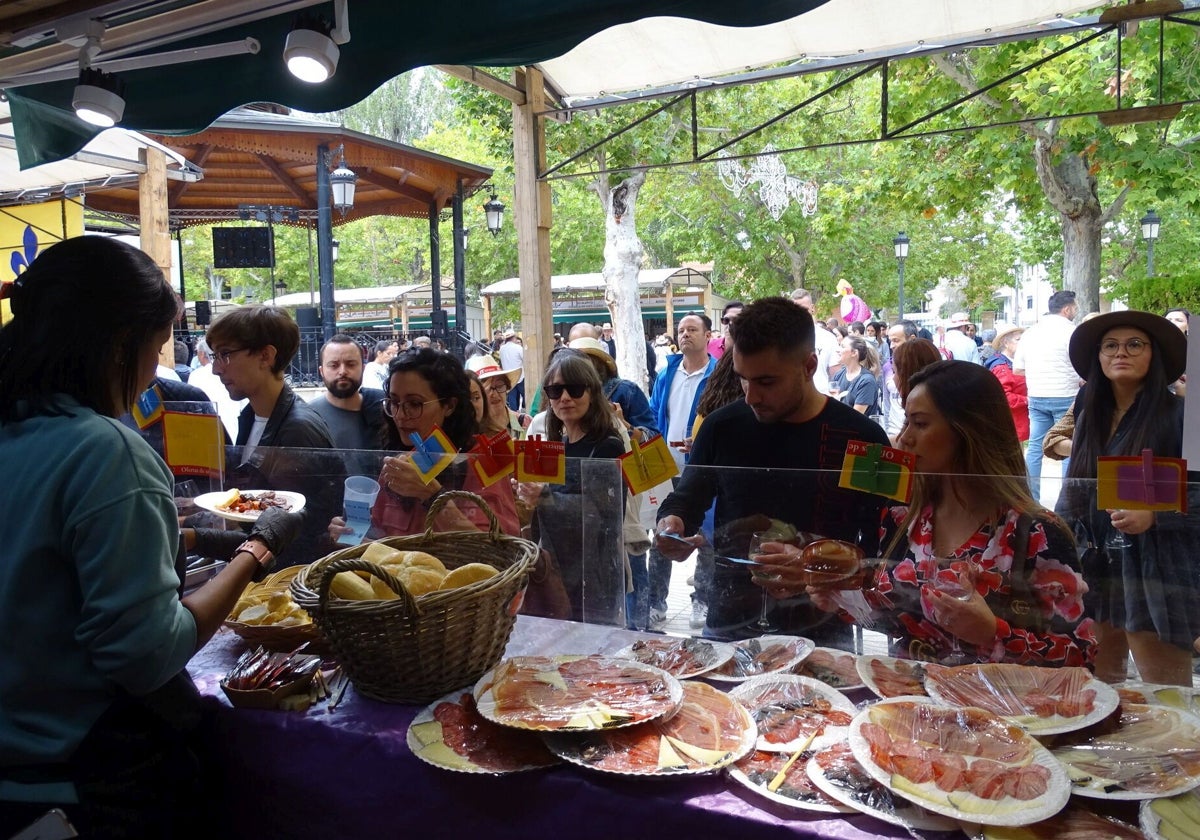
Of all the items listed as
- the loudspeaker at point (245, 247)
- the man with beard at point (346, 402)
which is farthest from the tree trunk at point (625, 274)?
the man with beard at point (346, 402)

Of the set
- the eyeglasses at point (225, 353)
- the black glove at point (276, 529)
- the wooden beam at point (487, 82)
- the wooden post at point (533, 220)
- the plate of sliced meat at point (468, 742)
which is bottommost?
the plate of sliced meat at point (468, 742)

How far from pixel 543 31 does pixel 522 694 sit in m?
1.81

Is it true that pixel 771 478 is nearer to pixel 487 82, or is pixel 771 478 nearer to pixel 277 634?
pixel 277 634

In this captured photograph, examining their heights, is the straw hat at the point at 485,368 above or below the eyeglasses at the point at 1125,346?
below

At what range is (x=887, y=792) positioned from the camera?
4.81 ft

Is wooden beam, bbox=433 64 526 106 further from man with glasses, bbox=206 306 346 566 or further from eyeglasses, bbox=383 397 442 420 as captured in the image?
eyeglasses, bbox=383 397 442 420

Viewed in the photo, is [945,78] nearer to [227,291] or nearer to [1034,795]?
[1034,795]

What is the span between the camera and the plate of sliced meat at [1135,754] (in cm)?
142

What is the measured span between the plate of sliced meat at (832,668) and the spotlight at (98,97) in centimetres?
289

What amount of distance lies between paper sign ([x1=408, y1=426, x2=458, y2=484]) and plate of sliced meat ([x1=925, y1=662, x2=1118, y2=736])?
4.59 feet

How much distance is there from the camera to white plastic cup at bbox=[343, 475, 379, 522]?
8.59ft

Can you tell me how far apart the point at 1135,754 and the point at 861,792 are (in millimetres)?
507

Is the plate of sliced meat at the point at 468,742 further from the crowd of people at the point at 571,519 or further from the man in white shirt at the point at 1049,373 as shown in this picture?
the man in white shirt at the point at 1049,373

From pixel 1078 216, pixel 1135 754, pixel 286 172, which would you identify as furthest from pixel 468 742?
pixel 1078 216
